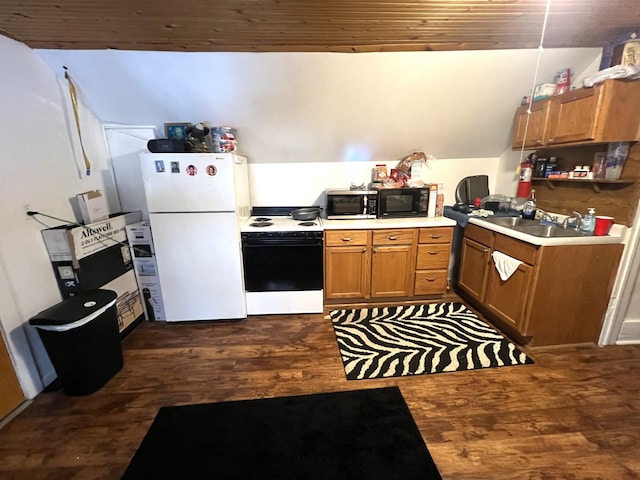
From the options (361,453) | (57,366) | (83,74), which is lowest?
Answer: (361,453)

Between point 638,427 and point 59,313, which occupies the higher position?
point 59,313

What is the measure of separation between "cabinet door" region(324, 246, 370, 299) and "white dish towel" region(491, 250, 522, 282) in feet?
3.70

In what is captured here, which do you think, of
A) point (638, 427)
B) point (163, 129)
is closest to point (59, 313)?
point (163, 129)

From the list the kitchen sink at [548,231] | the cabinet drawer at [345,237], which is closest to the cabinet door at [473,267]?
the kitchen sink at [548,231]

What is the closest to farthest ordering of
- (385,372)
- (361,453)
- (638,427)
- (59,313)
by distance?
(361,453) → (638,427) → (59,313) → (385,372)

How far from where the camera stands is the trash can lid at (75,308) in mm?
1721

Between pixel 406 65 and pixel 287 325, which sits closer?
pixel 406 65

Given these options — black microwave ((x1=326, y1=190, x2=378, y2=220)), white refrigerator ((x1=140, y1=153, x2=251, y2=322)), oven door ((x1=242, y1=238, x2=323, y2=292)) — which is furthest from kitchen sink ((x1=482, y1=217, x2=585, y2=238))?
white refrigerator ((x1=140, y1=153, x2=251, y2=322))

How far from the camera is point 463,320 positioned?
2.68 meters

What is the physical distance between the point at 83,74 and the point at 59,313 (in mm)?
1870

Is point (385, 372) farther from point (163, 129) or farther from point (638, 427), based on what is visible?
point (163, 129)

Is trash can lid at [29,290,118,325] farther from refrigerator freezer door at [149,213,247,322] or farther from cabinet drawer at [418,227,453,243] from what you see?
cabinet drawer at [418,227,453,243]

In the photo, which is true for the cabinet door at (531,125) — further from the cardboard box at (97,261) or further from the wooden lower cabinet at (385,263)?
the cardboard box at (97,261)

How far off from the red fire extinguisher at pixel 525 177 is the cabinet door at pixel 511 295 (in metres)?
0.95
